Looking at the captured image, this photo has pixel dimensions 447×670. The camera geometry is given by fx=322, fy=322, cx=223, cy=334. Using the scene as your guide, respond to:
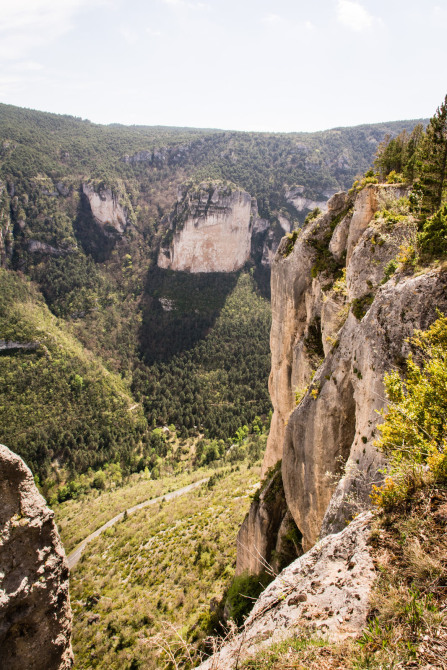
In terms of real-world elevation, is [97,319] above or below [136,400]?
above

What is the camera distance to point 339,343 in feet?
33.2

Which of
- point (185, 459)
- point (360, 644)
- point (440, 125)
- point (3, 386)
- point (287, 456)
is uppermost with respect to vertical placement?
point (440, 125)

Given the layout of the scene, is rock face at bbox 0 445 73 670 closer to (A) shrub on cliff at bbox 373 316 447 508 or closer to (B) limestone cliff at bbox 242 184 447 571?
(B) limestone cliff at bbox 242 184 447 571

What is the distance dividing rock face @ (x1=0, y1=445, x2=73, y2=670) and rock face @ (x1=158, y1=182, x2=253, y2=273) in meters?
93.3

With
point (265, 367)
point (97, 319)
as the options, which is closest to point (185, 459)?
point (265, 367)

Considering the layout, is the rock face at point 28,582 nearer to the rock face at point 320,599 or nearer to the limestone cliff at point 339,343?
the rock face at point 320,599

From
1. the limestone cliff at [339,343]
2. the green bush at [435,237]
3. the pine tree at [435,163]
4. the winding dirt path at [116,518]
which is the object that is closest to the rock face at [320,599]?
the limestone cliff at [339,343]

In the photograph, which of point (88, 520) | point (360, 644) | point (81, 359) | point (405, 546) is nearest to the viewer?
point (360, 644)

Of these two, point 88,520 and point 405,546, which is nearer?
point 405,546

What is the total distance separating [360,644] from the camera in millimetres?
3232

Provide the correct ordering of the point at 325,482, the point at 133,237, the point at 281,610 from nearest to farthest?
the point at 281,610 < the point at 325,482 < the point at 133,237

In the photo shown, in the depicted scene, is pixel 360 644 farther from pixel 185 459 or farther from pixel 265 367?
pixel 265 367

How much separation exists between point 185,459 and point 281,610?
56364 mm

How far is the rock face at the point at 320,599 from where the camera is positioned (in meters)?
3.81
